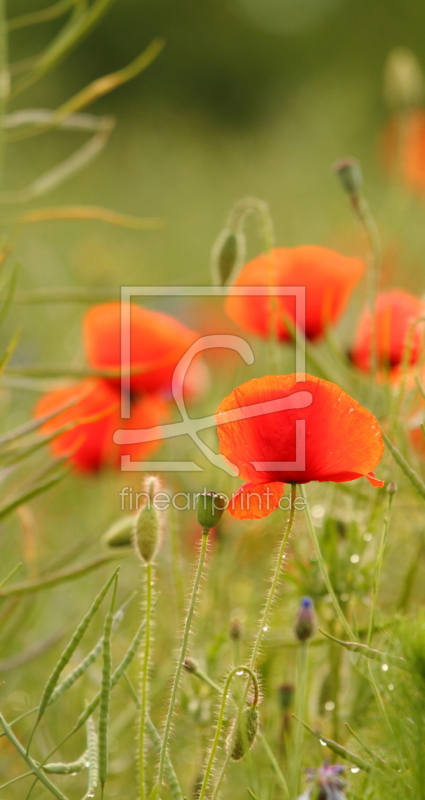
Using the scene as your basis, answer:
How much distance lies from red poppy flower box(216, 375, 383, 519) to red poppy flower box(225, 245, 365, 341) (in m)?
0.34

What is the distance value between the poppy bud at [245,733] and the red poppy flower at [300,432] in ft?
0.36

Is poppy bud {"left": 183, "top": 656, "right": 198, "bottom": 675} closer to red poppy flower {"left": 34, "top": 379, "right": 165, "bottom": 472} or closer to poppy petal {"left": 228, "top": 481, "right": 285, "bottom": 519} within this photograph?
poppy petal {"left": 228, "top": 481, "right": 285, "bottom": 519}

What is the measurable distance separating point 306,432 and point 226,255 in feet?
1.01

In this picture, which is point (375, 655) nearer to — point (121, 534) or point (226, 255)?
point (121, 534)

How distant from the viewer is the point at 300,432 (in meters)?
0.40

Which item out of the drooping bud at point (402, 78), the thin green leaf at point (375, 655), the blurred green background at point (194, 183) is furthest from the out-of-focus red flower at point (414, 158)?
the thin green leaf at point (375, 655)

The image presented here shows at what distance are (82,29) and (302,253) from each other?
0.89ft

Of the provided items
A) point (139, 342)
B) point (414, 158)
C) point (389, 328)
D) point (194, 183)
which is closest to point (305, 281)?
point (389, 328)

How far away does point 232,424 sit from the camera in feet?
1.33

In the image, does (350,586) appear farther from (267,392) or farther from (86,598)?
(86,598)

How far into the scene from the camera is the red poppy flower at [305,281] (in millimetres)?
747

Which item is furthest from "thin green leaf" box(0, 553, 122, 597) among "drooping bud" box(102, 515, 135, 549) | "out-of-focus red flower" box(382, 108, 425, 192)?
"out-of-focus red flower" box(382, 108, 425, 192)

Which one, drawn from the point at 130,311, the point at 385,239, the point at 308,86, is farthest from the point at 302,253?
the point at 308,86

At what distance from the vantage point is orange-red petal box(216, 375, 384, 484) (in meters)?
0.39
